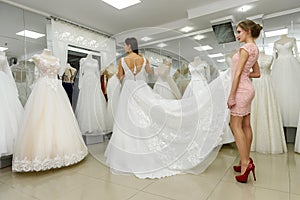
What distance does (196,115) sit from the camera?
76.5 inches

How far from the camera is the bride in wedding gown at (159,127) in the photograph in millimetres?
1801

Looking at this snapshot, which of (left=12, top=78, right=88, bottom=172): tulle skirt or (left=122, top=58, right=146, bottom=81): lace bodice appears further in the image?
(left=122, top=58, right=146, bottom=81): lace bodice

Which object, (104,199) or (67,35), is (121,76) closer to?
(104,199)

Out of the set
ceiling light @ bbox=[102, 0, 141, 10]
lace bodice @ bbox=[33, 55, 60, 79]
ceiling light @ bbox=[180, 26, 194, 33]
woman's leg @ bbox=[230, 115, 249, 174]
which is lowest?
woman's leg @ bbox=[230, 115, 249, 174]

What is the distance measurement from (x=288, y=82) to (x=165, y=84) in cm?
208

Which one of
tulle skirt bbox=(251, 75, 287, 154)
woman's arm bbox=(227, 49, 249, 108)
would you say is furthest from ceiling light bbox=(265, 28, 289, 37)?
woman's arm bbox=(227, 49, 249, 108)

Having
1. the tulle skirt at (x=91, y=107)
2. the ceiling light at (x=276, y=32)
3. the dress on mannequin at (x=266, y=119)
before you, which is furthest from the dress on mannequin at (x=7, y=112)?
the ceiling light at (x=276, y=32)

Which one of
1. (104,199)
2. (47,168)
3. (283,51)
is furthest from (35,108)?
(283,51)

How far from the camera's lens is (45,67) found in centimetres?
222

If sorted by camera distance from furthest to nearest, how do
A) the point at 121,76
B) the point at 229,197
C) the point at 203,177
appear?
1. the point at 121,76
2. the point at 203,177
3. the point at 229,197

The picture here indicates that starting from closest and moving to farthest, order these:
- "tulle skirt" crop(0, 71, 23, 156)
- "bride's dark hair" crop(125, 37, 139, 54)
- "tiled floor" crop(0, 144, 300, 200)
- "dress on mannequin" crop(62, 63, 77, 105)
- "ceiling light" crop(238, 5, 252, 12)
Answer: "tiled floor" crop(0, 144, 300, 200) < "bride's dark hair" crop(125, 37, 139, 54) < "tulle skirt" crop(0, 71, 23, 156) < "ceiling light" crop(238, 5, 252, 12) < "dress on mannequin" crop(62, 63, 77, 105)

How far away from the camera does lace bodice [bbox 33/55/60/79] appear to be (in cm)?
221

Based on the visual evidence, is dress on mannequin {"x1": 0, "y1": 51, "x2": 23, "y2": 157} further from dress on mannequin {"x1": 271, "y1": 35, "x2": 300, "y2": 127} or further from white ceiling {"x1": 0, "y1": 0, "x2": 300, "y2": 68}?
dress on mannequin {"x1": 271, "y1": 35, "x2": 300, "y2": 127}

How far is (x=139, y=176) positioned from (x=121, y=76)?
107 centimetres
